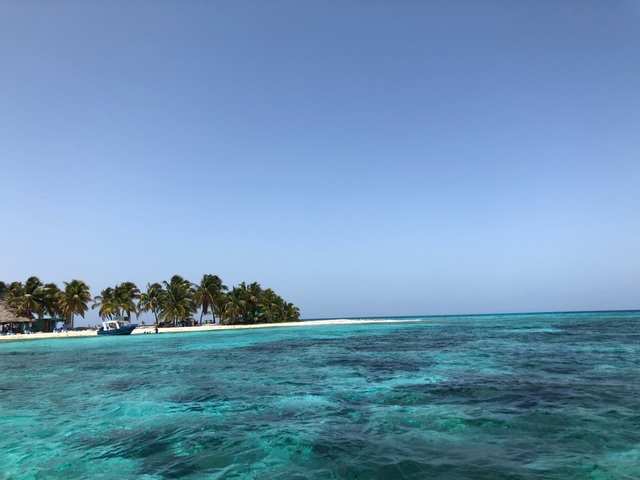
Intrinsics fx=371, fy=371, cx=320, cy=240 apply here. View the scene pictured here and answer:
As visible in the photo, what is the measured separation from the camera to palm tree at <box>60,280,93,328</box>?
74.9 meters

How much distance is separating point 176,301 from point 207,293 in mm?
7213

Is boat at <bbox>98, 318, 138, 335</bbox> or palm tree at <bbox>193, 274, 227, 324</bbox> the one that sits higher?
palm tree at <bbox>193, 274, 227, 324</bbox>

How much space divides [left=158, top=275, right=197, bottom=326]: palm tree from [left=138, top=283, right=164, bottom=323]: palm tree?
108 cm

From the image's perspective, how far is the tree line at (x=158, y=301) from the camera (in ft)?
237

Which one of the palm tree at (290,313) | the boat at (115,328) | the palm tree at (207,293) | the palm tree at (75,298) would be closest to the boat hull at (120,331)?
the boat at (115,328)

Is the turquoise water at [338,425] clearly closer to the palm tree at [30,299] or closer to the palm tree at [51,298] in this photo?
the palm tree at [30,299]

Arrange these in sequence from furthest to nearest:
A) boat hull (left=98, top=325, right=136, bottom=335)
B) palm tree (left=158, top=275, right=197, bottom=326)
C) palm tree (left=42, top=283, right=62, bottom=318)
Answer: palm tree (left=158, top=275, right=197, bottom=326) → palm tree (left=42, top=283, right=62, bottom=318) → boat hull (left=98, top=325, right=136, bottom=335)

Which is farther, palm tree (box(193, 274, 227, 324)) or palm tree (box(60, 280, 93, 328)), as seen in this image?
palm tree (box(193, 274, 227, 324))

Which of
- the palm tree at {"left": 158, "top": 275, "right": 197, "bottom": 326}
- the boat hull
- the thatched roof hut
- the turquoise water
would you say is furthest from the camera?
the palm tree at {"left": 158, "top": 275, "right": 197, "bottom": 326}

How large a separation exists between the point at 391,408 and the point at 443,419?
178 centimetres

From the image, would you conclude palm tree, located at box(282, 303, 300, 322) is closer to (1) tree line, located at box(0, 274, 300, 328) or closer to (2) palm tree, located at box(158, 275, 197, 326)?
(1) tree line, located at box(0, 274, 300, 328)

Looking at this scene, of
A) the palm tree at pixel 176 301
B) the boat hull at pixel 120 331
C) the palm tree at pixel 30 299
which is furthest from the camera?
the palm tree at pixel 176 301

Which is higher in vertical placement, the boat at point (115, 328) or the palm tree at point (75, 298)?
the palm tree at point (75, 298)

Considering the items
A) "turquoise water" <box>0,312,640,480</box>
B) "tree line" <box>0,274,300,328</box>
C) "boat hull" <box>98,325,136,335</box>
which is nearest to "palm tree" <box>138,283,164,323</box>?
"tree line" <box>0,274,300,328</box>
